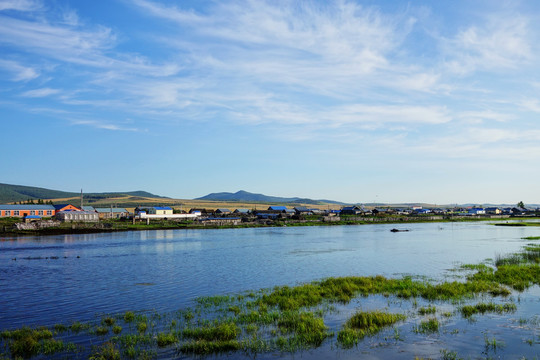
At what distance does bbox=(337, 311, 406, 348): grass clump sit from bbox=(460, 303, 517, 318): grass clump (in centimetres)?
343

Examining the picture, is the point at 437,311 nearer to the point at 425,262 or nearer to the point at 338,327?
the point at 338,327

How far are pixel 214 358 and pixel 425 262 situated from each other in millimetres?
32191

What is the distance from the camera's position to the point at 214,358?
15.2 m

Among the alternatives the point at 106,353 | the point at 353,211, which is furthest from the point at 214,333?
the point at 353,211

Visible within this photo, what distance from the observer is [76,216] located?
4916 inches

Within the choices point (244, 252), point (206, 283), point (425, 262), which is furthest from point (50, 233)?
point (425, 262)

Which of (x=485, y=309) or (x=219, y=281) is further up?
(x=485, y=309)

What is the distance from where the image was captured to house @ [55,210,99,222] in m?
122

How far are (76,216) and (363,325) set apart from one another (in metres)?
123

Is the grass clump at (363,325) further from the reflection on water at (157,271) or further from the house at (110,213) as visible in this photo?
the house at (110,213)

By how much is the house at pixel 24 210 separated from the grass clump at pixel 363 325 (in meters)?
132

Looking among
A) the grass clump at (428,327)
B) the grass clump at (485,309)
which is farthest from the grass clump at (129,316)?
the grass clump at (485,309)

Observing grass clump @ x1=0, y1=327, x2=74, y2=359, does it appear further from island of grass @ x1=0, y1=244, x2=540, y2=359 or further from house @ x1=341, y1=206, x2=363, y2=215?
house @ x1=341, y1=206, x2=363, y2=215

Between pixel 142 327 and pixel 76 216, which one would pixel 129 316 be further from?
pixel 76 216
